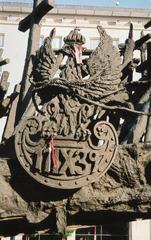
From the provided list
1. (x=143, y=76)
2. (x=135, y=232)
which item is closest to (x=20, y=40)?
(x=135, y=232)

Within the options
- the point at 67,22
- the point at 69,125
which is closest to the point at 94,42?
the point at 67,22

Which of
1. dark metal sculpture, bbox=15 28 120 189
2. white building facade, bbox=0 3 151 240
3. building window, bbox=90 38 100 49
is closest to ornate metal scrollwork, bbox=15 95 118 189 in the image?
dark metal sculpture, bbox=15 28 120 189

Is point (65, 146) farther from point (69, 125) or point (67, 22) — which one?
point (67, 22)

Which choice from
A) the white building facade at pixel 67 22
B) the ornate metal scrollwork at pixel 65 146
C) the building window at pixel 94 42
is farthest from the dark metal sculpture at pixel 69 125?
the building window at pixel 94 42

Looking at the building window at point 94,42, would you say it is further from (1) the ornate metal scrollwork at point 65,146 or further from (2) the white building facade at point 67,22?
(1) the ornate metal scrollwork at point 65,146

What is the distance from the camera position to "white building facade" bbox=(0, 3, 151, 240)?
3006 centimetres

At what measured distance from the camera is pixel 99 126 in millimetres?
8344

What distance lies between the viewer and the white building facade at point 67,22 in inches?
1184

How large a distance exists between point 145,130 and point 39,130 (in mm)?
1773

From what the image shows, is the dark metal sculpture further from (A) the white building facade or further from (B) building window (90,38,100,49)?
(B) building window (90,38,100,49)

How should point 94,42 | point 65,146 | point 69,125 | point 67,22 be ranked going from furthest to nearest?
point 94,42, point 67,22, point 69,125, point 65,146

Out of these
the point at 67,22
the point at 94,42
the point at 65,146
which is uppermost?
the point at 67,22

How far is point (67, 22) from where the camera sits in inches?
1203

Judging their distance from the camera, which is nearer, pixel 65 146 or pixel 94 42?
pixel 65 146
